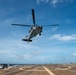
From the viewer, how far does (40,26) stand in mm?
39000

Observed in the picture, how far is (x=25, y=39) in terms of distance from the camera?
162 ft

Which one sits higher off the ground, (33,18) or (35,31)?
(33,18)

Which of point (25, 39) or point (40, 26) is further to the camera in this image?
point (25, 39)

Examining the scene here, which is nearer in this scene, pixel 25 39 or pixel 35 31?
pixel 35 31

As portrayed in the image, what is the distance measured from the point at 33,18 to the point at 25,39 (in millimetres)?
9969

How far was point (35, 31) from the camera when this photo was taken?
1588 inches

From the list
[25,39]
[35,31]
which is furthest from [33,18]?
[25,39]

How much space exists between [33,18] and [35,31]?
2815 mm

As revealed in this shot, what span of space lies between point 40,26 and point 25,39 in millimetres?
11294

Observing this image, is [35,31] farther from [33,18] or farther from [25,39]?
[25,39]

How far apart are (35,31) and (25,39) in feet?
31.2

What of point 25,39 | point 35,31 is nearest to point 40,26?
point 35,31

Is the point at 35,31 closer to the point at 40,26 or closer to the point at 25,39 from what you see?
the point at 40,26
